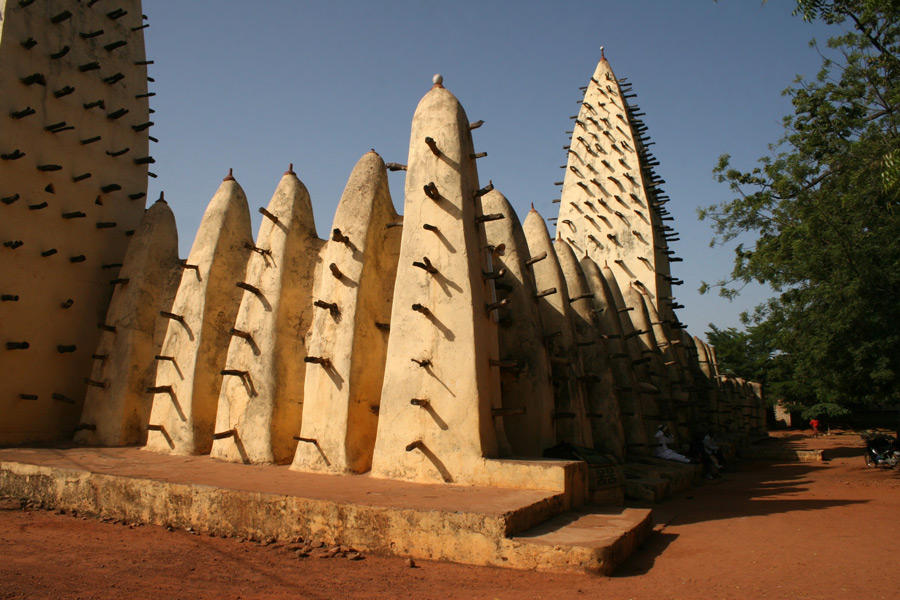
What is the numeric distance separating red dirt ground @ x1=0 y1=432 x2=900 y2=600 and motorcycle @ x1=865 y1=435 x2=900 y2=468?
9273mm

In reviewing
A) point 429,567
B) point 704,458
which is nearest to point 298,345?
point 429,567

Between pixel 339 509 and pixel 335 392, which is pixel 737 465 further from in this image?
pixel 339 509

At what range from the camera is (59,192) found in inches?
504

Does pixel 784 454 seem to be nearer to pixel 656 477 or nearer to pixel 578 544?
pixel 656 477

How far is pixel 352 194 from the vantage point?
33.7 ft

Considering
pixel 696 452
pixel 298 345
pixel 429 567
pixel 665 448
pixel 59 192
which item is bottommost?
pixel 429 567

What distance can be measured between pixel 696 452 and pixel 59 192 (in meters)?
14.7

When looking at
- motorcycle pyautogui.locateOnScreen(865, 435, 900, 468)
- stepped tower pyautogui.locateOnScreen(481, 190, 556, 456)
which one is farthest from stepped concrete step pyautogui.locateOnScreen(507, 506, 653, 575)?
motorcycle pyautogui.locateOnScreen(865, 435, 900, 468)

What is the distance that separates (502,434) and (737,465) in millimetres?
13742

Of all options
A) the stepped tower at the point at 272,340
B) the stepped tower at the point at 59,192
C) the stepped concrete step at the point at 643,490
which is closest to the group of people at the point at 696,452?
the stepped concrete step at the point at 643,490

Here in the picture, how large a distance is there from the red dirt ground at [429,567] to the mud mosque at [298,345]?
1.04 feet

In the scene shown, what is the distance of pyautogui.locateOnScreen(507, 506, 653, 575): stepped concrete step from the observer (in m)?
5.44

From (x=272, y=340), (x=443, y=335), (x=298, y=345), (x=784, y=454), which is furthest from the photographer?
(x=784, y=454)

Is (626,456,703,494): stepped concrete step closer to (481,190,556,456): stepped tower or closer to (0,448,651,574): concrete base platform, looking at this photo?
(481,190,556,456): stepped tower
